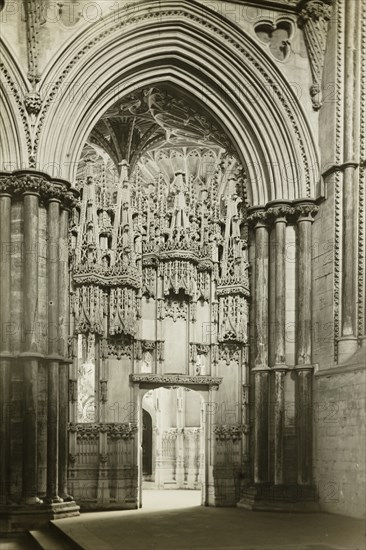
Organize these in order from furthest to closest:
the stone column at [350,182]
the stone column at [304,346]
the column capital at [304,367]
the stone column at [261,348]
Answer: the stone column at [261,348] < the column capital at [304,367] < the stone column at [304,346] < the stone column at [350,182]

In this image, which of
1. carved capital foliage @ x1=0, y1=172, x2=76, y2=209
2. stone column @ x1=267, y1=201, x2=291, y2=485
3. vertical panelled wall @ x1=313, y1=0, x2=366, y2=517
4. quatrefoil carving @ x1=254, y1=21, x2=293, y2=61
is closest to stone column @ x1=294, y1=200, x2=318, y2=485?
vertical panelled wall @ x1=313, y1=0, x2=366, y2=517

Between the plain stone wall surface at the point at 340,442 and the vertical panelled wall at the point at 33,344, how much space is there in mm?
3842

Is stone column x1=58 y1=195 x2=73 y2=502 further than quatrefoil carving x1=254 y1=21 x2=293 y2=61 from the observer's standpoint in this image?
No

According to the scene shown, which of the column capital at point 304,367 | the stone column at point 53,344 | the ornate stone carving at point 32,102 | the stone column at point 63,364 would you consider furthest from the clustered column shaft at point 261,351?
the ornate stone carving at point 32,102

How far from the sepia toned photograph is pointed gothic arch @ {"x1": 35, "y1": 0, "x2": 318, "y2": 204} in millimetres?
32

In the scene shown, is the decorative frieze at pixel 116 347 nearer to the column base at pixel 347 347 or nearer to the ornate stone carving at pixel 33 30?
the column base at pixel 347 347

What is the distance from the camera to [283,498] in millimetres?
13062

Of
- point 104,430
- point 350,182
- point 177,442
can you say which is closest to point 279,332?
point 350,182

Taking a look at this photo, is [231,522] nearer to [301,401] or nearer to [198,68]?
[301,401]

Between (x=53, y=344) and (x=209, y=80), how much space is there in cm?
→ 529

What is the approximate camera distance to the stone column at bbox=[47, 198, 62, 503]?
12234 millimetres

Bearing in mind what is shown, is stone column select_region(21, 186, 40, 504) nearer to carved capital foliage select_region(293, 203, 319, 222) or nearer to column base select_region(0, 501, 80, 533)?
column base select_region(0, 501, 80, 533)

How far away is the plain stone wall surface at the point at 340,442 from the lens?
11.8 m

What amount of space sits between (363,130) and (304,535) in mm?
Result: 6142
